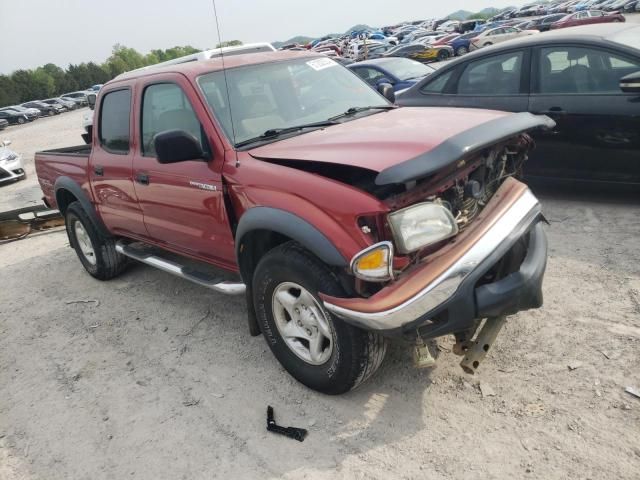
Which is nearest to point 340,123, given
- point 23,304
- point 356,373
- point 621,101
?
point 356,373

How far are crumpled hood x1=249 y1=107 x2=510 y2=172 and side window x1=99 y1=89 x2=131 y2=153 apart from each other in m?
1.68

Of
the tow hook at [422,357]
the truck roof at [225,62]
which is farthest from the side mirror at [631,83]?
the tow hook at [422,357]

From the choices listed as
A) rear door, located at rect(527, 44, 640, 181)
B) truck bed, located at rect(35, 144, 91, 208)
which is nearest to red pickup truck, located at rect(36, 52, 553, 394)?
truck bed, located at rect(35, 144, 91, 208)

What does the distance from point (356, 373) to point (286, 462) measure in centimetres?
57

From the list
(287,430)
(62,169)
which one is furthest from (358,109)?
(62,169)

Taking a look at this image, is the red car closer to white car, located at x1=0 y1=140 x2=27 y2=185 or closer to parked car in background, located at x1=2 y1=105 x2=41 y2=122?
white car, located at x1=0 y1=140 x2=27 y2=185

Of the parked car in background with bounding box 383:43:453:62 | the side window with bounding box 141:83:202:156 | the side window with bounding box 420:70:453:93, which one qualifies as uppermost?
the side window with bounding box 141:83:202:156

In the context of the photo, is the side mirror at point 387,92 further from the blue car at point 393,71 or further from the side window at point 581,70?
the blue car at point 393,71

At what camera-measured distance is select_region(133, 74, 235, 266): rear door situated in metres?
3.39

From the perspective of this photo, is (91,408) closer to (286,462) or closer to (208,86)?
(286,462)

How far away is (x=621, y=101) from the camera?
186 inches

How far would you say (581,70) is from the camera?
5.07m

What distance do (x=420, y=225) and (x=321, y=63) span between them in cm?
214

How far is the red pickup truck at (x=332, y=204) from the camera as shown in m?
2.51
